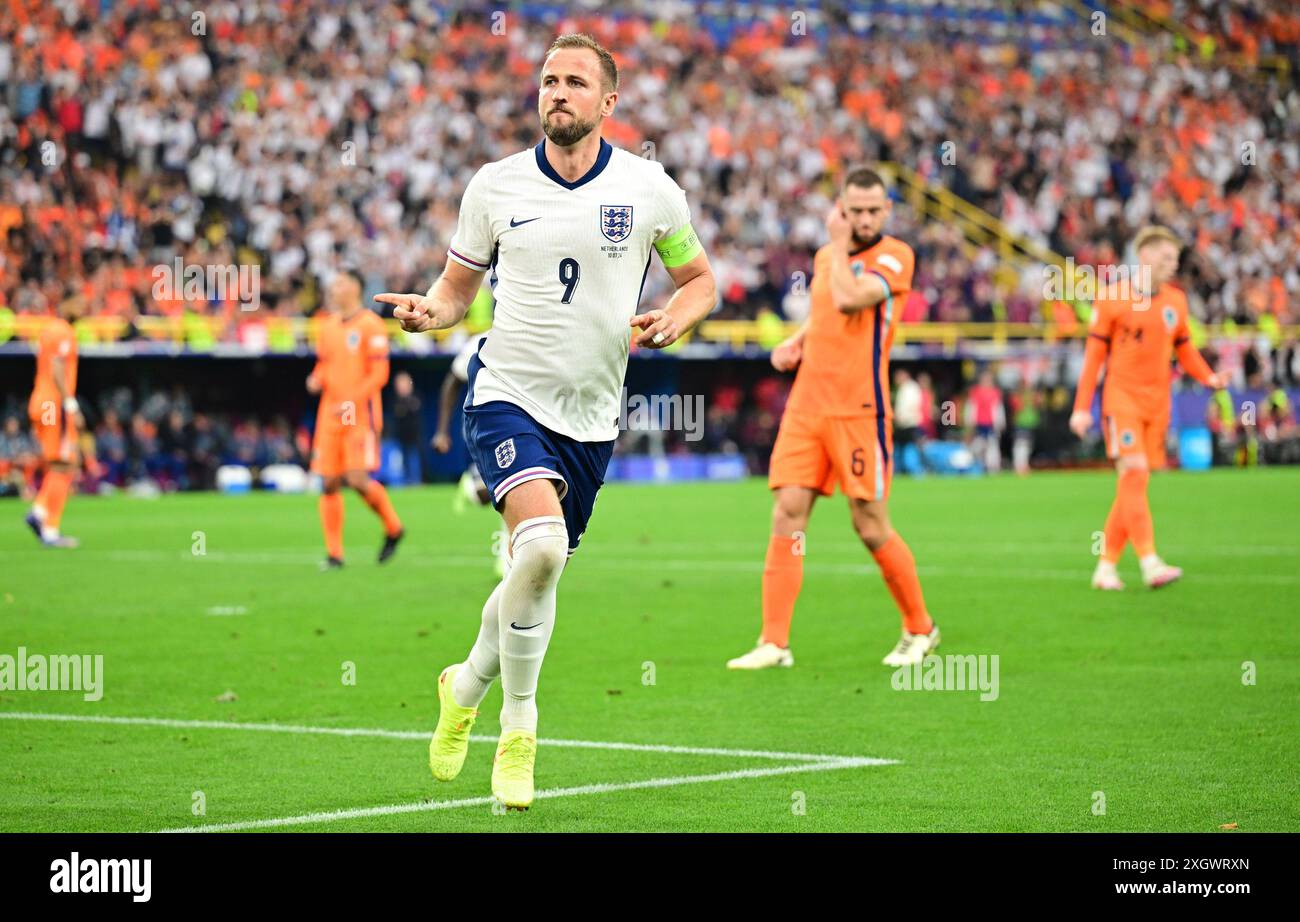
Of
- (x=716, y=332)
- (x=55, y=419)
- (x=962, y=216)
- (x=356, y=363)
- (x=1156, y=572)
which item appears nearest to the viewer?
(x=1156, y=572)

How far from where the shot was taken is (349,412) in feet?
55.5

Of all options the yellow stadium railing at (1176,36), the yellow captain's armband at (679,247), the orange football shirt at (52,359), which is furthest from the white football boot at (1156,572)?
the yellow stadium railing at (1176,36)

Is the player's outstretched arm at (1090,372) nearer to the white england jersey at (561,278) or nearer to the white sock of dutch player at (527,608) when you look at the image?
the white england jersey at (561,278)

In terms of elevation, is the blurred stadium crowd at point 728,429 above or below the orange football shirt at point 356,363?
below

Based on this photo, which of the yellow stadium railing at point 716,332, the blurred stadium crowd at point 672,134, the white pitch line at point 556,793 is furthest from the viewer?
the blurred stadium crowd at point 672,134

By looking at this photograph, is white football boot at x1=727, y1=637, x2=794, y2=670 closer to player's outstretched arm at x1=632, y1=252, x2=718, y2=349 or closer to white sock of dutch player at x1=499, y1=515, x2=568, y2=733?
player's outstretched arm at x1=632, y1=252, x2=718, y2=349

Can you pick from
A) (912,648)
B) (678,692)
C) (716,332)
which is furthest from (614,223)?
(716,332)

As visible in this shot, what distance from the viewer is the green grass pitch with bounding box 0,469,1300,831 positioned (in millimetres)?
6613

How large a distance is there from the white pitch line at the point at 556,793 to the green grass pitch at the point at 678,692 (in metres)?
0.03

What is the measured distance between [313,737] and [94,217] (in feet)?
80.3

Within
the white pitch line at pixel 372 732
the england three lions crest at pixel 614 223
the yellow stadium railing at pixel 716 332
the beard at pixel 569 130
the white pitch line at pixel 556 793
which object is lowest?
the white pitch line at pixel 372 732

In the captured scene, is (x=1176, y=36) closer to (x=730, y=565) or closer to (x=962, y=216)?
(x=962, y=216)

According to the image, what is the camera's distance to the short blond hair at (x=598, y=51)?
22.1ft

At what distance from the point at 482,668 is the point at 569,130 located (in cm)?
194
